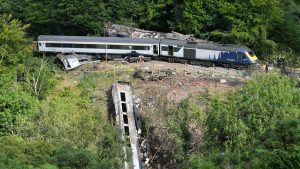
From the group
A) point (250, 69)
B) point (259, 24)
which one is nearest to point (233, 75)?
point (250, 69)

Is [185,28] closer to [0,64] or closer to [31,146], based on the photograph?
[0,64]

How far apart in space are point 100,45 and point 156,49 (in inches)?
190

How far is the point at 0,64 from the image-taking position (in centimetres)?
3909

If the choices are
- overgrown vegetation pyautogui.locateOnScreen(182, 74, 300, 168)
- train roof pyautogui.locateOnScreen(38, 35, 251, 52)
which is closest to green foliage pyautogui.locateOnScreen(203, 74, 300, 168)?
overgrown vegetation pyautogui.locateOnScreen(182, 74, 300, 168)

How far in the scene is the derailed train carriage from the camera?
41.8 metres

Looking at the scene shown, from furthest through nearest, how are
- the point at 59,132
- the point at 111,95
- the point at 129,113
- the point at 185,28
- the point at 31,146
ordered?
the point at 185,28
the point at 111,95
the point at 129,113
the point at 59,132
the point at 31,146

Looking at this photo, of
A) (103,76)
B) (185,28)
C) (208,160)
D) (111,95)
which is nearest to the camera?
(208,160)

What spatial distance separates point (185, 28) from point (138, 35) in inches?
168

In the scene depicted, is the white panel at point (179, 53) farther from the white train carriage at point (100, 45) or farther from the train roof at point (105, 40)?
the train roof at point (105, 40)

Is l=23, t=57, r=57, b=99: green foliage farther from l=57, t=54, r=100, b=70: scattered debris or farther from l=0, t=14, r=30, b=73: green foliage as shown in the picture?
l=57, t=54, r=100, b=70: scattered debris

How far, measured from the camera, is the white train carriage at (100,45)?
43.9 metres

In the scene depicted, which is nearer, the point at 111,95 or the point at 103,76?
the point at 111,95

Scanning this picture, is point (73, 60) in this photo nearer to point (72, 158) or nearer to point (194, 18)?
point (194, 18)

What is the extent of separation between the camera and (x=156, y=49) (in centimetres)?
4378
